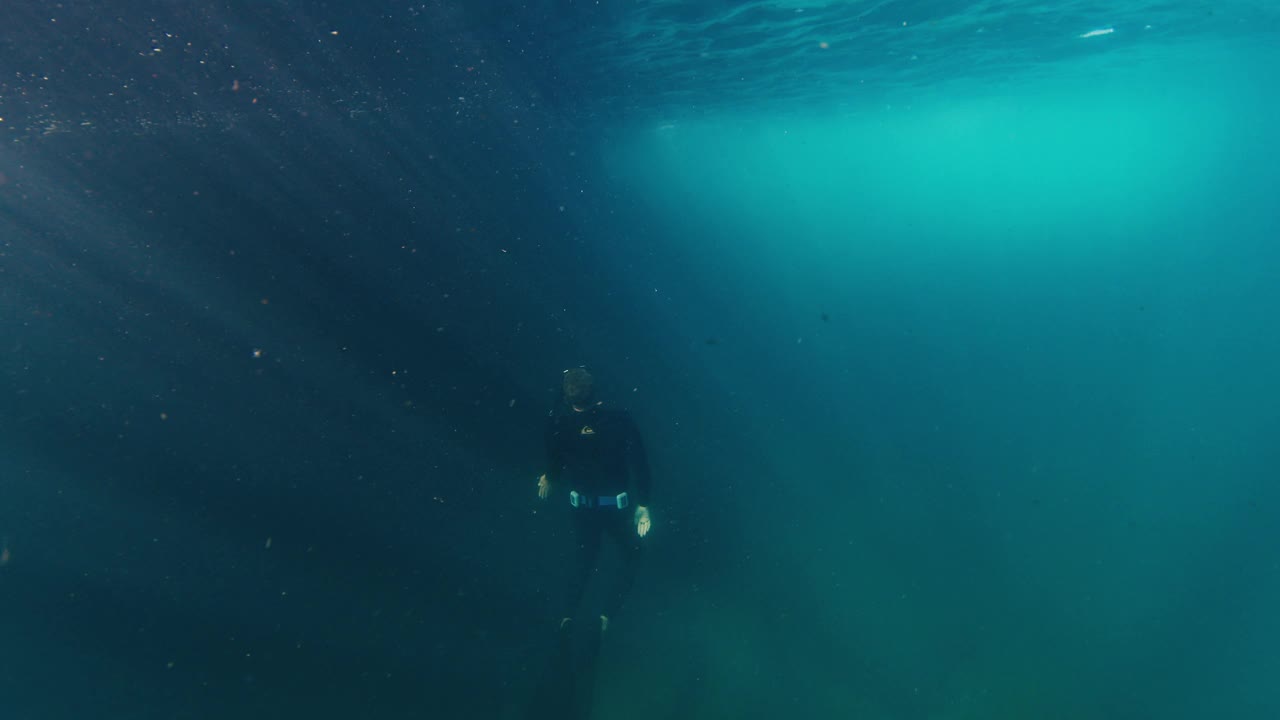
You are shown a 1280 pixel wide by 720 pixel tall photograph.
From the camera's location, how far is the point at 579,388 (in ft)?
19.4

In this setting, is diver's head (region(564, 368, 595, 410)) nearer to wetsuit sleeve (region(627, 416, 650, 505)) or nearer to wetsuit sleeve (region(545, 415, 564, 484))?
wetsuit sleeve (region(545, 415, 564, 484))

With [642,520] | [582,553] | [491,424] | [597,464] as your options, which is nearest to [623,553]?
[582,553]

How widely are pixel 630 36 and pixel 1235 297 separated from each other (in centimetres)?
3896

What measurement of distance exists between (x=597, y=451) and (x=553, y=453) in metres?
0.48

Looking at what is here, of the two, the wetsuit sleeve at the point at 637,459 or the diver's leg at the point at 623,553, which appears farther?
the diver's leg at the point at 623,553

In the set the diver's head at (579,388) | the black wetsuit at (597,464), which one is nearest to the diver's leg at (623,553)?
the black wetsuit at (597,464)

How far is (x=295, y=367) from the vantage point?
12.1 metres

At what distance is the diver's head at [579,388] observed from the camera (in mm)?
5913

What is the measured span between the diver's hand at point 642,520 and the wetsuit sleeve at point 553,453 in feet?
3.14

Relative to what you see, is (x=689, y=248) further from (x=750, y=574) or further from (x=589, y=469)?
(x=589, y=469)

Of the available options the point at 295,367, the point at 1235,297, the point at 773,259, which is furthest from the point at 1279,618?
the point at 1235,297

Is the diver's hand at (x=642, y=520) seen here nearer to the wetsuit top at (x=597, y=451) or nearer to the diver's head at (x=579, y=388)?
the wetsuit top at (x=597, y=451)

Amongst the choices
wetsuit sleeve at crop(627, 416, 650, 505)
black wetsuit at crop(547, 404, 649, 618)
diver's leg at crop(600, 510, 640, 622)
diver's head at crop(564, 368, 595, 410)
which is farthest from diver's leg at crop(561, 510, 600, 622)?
diver's head at crop(564, 368, 595, 410)

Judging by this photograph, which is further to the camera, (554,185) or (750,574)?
(554,185)
